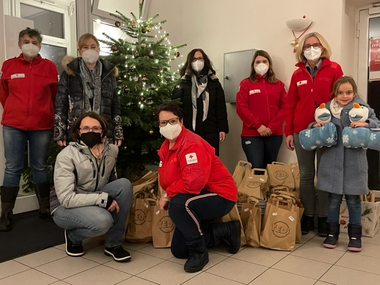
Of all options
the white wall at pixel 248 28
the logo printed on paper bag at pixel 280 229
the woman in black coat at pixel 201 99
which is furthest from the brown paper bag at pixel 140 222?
the white wall at pixel 248 28

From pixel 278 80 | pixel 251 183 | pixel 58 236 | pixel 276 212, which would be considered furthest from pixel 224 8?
pixel 58 236

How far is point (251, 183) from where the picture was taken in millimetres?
3086

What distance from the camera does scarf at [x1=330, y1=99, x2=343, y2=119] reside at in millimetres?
2801

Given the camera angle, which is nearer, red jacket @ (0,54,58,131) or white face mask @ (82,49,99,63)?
white face mask @ (82,49,99,63)

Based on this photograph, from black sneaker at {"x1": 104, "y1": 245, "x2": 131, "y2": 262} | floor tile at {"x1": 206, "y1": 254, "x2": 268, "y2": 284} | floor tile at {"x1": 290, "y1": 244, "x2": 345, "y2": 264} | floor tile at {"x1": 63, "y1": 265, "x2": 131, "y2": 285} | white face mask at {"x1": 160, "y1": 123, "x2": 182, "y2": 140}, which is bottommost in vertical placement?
floor tile at {"x1": 290, "y1": 244, "x2": 345, "y2": 264}

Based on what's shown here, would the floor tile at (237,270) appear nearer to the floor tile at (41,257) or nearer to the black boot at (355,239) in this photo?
the black boot at (355,239)

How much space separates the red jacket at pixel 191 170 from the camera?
238 cm

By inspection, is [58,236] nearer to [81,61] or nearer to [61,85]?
[61,85]

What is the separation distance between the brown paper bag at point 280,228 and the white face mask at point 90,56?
186cm

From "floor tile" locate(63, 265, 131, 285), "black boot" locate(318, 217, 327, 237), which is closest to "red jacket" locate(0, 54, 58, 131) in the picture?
"floor tile" locate(63, 265, 131, 285)

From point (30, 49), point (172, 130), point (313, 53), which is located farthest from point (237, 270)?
point (30, 49)

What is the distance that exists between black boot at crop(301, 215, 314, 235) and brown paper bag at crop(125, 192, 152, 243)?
4.31 ft

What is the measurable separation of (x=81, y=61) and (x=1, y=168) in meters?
1.40

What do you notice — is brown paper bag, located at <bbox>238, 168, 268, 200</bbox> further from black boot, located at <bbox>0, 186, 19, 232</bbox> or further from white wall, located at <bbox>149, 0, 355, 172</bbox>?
black boot, located at <bbox>0, 186, 19, 232</bbox>
